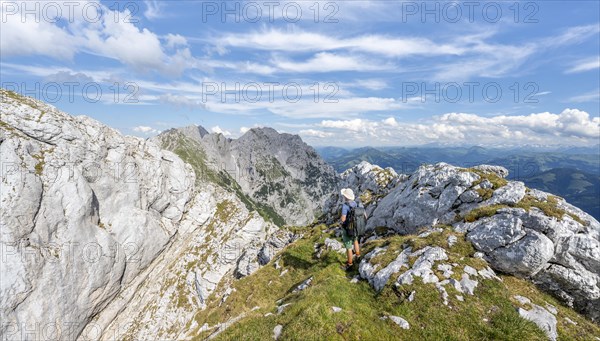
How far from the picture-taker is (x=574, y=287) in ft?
53.9

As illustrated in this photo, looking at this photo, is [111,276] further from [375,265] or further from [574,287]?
[574,287]

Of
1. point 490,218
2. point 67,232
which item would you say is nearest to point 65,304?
point 67,232

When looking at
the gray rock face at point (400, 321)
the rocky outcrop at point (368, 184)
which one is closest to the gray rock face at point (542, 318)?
the gray rock face at point (400, 321)

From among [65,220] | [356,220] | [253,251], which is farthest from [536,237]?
[65,220]

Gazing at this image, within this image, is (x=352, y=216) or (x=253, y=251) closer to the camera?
(x=352, y=216)

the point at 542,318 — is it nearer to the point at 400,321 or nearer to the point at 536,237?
the point at 400,321

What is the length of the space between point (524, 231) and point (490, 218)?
2522 mm

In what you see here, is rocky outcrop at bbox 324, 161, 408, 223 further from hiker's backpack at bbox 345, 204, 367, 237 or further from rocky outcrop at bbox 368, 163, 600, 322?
hiker's backpack at bbox 345, 204, 367, 237

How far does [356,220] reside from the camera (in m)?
19.4

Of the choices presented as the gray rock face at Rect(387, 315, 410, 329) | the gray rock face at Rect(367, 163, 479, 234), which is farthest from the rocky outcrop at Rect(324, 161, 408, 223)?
the gray rock face at Rect(387, 315, 410, 329)

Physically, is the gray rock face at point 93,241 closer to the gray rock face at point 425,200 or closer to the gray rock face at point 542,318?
the gray rock face at point 425,200

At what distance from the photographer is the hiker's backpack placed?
1931 cm

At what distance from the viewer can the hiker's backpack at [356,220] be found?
19312mm

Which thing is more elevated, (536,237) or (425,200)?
(425,200)
